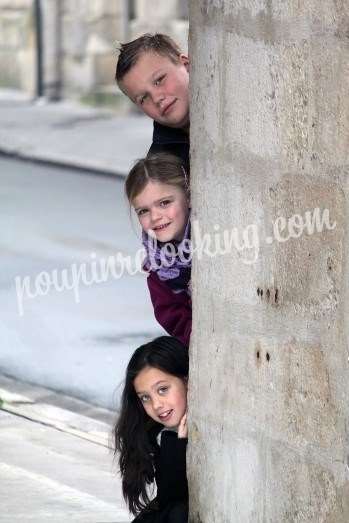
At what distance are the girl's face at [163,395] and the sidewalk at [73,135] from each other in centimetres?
1039

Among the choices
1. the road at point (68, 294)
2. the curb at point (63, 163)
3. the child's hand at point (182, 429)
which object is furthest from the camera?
the curb at point (63, 163)

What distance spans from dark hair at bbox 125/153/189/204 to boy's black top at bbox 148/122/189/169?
15cm

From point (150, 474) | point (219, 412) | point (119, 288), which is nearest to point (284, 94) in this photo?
point (219, 412)

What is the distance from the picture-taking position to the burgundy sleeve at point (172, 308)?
511 cm

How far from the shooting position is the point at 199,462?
479 centimetres

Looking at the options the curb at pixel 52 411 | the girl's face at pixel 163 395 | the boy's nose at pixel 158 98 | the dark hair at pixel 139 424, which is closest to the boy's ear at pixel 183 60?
the boy's nose at pixel 158 98

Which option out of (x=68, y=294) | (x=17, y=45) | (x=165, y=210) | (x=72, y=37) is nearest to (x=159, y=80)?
(x=165, y=210)

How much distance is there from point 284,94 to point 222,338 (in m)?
0.77

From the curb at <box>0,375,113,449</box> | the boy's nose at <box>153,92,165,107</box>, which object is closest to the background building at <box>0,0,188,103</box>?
the curb at <box>0,375,113,449</box>

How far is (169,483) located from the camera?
5.11 m

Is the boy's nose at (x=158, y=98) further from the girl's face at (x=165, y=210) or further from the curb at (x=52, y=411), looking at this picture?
the curb at (x=52, y=411)

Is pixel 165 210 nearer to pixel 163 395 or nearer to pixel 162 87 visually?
pixel 162 87

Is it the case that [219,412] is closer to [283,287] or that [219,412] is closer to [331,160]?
[283,287]

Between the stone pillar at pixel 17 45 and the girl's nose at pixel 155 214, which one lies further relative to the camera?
the stone pillar at pixel 17 45
